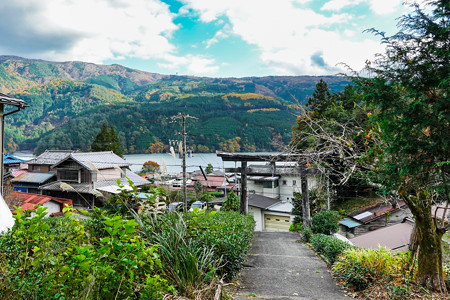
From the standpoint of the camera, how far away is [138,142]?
45.9 meters

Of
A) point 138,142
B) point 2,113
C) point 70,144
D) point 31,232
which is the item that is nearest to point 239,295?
point 31,232

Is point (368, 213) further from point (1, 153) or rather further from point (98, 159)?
point (98, 159)

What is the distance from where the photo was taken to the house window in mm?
22594

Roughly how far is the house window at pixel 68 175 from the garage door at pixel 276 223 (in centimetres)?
1644

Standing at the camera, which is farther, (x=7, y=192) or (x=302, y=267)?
(x=7, y=192)

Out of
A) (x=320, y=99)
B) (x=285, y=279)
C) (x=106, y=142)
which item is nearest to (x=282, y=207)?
(x=320, y=99)

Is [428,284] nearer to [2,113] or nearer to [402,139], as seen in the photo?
[402,139]

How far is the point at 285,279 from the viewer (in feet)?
16.3

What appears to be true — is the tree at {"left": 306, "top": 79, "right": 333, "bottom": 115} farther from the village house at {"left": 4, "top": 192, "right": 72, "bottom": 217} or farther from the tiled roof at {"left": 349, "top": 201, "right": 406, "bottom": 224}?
the village house at {"left": 4, "top": 192, "right": 72, "bottom": 217}

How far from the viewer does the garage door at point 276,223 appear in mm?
19906

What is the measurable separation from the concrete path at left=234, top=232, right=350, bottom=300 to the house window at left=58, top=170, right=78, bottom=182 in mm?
20455

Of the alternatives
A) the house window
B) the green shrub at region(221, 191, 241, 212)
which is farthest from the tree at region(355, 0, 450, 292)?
the house window

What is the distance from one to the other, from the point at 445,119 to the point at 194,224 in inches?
109

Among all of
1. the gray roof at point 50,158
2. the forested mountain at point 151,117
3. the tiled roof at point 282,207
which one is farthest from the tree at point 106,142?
the tiled roof at point 282,207
